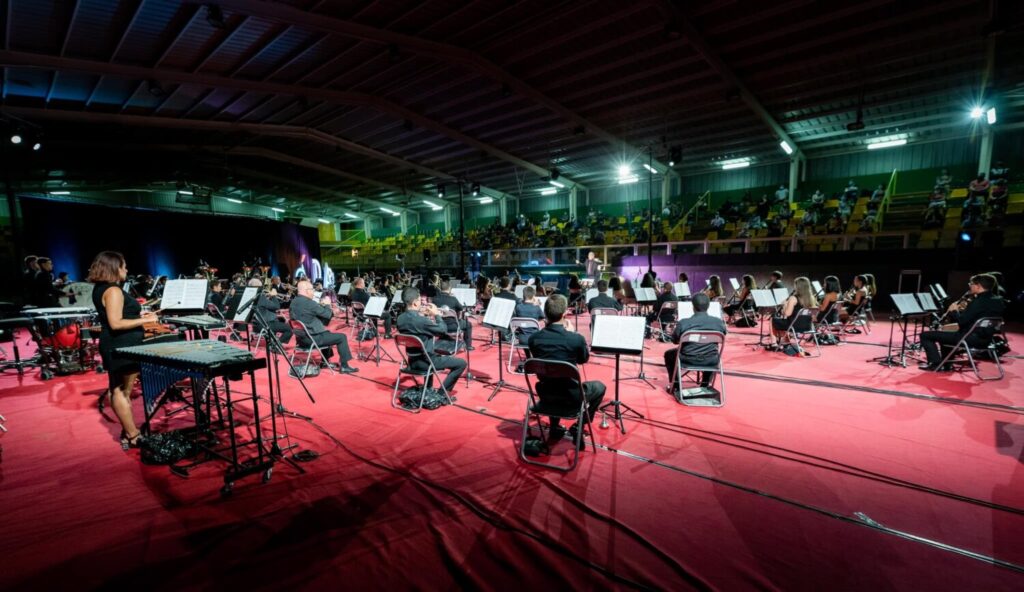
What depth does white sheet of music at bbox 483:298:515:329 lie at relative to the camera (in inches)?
197

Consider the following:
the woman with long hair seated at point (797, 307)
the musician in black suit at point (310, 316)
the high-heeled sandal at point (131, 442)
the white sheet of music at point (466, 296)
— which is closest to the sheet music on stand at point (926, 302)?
the woman with long hair seated at point (797, 307)

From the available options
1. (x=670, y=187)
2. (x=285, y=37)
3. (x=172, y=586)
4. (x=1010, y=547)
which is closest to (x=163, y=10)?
(x=285, y=37)

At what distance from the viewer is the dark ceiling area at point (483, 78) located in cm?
920

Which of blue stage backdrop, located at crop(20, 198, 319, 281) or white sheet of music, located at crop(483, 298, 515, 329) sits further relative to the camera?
blue stage backdrop, located at crop(20, 198, 319, 281)

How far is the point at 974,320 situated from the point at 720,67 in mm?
9135

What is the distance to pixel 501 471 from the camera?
3344 millimetres

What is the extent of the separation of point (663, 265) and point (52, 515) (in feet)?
52.1

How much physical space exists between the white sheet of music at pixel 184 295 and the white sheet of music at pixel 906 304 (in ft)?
30.7

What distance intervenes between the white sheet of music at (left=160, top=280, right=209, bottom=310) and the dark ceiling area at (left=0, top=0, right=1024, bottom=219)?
20.8 ft

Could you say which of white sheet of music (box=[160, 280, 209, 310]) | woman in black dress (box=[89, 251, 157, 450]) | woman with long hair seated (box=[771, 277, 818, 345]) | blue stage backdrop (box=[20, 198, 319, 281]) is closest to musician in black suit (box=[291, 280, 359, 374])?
white sheet of music (box=[160, 280, 209, 310])

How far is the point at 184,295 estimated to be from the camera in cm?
502

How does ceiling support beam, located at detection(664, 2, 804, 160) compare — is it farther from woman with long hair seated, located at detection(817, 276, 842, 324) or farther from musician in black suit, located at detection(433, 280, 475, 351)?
musician in black suit, located at detection(433, 280, 475, 351)

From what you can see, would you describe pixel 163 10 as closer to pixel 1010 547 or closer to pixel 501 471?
pixel 501 471

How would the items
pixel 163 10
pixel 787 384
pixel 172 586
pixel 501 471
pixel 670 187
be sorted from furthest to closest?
pixel 670 187 < pixel 163 10 < pixel 787 384 < pixel 501 471 < pixel 172 586
